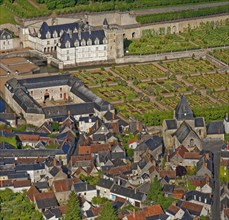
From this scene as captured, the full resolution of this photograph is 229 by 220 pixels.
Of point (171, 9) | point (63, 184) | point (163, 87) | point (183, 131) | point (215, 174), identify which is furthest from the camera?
point (171, 9)

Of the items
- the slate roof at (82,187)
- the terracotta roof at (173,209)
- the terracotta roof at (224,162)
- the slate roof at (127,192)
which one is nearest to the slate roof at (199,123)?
the terracotta roof at (224,162)

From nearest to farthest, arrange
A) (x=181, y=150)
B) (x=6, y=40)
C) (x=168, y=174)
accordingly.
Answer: (x=168, y=174)
(x=181, y=150)
(x=6, y=40)

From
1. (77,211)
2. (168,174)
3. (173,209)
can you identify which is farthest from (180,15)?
(77,211)

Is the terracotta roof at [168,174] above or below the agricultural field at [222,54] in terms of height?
below

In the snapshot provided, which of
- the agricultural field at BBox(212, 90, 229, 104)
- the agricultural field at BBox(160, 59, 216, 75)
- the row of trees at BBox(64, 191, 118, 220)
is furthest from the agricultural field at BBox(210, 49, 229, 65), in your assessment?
the row of trees at BBox(64, 191, 118, 220)

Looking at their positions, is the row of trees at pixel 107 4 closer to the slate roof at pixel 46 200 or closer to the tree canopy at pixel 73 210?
the slate roof at pixel 46 200

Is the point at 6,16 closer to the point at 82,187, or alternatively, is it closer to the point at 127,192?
the point at 82,187
